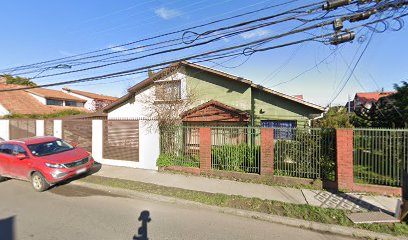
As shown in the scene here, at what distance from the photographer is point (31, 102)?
84.9 ft

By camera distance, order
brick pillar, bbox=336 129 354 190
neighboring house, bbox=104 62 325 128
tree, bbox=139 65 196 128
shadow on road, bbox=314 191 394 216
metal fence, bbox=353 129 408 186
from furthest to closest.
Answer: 1. neighboring house, bbox=104 62 325 128
2. tree, bbox=139 65 196 128
3. brick pillar, bbox=336 129 354 190
4. metal fence, bbox=353 129 408 186
5. shadow on road, bbox=314 191 394 216

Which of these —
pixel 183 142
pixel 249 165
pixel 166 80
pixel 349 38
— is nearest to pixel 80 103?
pixel 166 80

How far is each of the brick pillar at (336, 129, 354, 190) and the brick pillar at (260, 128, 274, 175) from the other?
1913 millimetres

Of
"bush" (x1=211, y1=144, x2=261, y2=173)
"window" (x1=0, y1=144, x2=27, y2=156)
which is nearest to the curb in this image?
"bush" (x1=211, y1=144, x2=261, y2=173)

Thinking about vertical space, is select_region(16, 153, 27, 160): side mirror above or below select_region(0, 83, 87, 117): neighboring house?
below

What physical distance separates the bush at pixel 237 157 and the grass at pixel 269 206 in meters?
2.04

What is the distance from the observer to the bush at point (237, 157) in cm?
799

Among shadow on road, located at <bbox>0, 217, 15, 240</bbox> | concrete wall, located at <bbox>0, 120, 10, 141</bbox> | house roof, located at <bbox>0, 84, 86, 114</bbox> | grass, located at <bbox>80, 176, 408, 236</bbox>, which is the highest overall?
house roof, located at <bbox>0, 84, 86, 114</bbox>

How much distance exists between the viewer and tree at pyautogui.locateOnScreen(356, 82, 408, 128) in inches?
367

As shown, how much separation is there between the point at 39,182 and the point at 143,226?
15.1ft

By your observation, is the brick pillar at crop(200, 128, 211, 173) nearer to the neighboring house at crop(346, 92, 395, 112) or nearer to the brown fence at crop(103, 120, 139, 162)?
the brown fence at crop(103, 120, 139, 162)

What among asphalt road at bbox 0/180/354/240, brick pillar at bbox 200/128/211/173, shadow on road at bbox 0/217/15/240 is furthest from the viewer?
brick pillar at bbox 200/128/211/173

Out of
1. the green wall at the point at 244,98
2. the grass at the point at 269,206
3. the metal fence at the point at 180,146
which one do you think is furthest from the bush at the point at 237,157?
the green wall at the point at 244,98

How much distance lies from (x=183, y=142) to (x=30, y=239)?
570cm
